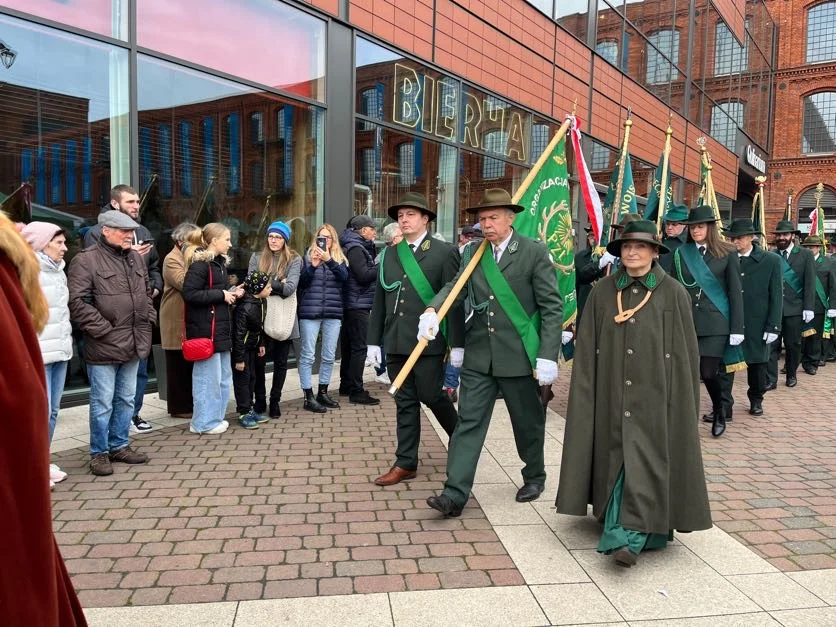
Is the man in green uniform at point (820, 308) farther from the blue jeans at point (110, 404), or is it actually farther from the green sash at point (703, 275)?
the blue jeans at point (110, 404)

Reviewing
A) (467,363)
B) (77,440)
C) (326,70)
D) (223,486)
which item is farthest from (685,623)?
(326,70)

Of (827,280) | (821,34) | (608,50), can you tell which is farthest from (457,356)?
(821,34)

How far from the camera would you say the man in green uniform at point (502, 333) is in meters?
4.21

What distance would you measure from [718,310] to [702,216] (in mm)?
906

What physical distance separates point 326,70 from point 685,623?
27.5 feet

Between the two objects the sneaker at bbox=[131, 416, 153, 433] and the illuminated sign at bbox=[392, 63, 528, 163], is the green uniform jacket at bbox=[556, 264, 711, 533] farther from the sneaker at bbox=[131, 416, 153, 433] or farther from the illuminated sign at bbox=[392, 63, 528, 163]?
the illuminated sign at bbox=[392, 63, 528, 163]

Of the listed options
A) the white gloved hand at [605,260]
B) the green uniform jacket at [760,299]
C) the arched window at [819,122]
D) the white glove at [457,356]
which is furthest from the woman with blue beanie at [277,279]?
the arched window at [819,122]

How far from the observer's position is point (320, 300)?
697 cm

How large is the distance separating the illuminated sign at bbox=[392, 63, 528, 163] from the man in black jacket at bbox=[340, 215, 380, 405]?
3.88 m

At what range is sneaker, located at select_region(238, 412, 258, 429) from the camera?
6.26 m

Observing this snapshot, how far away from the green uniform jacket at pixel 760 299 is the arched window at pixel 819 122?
3458 cm

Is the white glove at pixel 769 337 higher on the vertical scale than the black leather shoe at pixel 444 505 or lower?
higher

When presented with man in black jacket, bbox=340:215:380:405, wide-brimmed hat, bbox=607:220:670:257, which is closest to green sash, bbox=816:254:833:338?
man in black jacket, bbox=340:215:380:405

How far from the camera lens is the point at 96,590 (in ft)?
10.6
